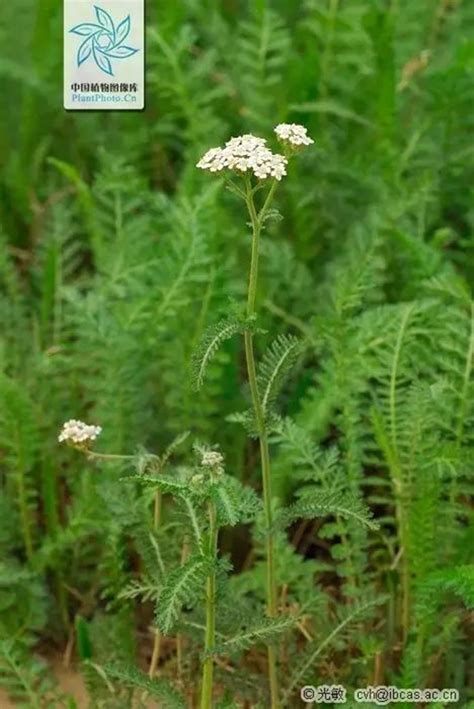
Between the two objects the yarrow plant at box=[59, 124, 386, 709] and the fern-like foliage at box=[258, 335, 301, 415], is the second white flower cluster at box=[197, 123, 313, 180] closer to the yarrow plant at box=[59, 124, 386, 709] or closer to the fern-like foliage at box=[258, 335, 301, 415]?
the yarrow plant at box=[59, 124, 386, 709]

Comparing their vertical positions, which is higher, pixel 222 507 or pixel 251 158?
pixel 251 158

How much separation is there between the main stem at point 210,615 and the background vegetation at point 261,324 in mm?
34

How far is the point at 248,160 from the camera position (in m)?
0.98

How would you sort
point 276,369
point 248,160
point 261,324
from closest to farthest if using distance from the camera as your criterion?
point 248,160 → point 276,369 → point 261,324

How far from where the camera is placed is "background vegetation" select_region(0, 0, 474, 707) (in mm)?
1232

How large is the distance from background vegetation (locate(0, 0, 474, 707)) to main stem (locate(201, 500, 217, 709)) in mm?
34

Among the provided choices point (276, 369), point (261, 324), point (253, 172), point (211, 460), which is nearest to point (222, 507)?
point (211, 460)

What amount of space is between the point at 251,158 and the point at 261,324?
1.71 ft

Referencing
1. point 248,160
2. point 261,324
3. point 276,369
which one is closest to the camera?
point 248,160

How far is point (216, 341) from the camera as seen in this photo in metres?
1.00

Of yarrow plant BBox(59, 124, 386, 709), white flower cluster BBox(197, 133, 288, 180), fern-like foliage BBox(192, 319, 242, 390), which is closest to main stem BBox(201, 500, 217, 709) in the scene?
yarrow plant BBox(59, 124, 386, 709)

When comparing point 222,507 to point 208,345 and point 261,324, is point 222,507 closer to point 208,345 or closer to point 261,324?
point 208,345

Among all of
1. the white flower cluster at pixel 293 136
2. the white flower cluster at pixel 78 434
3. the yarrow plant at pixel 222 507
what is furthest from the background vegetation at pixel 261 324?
the white flower cluster at pixel 293 136

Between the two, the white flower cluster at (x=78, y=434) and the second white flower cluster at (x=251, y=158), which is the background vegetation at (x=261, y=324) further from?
the second white flower cluster at (x=251, y=158)
